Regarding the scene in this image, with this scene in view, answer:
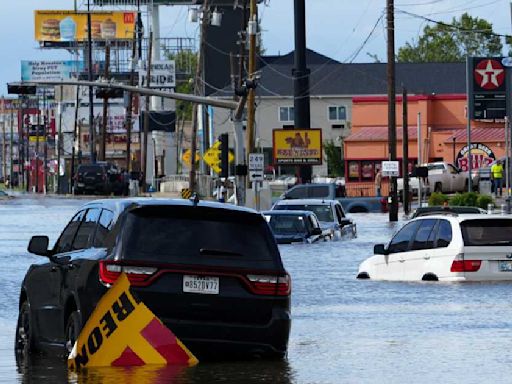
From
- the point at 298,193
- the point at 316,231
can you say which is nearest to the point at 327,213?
the point at 316,231

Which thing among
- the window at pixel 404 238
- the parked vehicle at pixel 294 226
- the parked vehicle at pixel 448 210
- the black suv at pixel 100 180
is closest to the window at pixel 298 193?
the parked vehicle at pixel 294 226

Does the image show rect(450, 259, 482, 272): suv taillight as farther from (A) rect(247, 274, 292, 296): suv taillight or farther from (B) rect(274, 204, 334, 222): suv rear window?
(B) rect(274, 204, 334, 222): suv rear window

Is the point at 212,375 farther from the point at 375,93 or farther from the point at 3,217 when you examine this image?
the point at 375,93

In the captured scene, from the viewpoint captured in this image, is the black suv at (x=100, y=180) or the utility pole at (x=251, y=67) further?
the black suv at (x=100, y=180)

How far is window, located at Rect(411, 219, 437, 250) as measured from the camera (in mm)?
26766

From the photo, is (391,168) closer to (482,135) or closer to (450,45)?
(482,135)

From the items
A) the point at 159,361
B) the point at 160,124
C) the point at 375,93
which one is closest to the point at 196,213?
the point at 159,361

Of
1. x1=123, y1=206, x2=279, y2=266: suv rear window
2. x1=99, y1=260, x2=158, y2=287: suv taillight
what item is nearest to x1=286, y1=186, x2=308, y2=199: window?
x1=123, y1=206, x2=279, y2=266: suv rear window

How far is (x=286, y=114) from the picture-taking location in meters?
130

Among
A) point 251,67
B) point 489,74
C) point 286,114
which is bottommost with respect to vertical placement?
point 286,114

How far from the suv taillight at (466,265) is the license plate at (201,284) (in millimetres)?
12553

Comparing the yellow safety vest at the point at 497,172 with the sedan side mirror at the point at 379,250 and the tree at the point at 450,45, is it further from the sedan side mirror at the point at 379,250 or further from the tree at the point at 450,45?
the tree at the point at 450,45

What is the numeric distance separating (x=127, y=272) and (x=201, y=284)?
25.8 inches

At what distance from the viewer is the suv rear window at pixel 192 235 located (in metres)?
14.0
